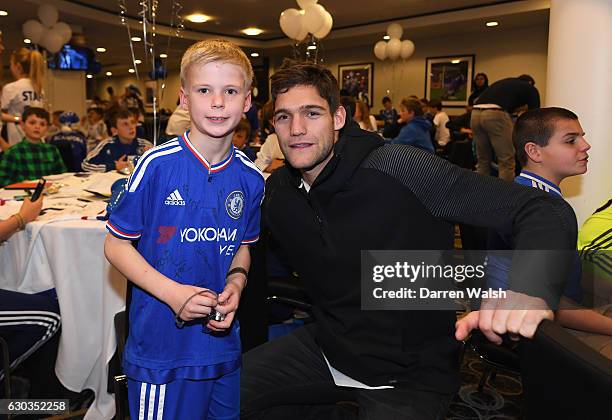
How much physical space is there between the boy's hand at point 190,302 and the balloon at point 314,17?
719 cm

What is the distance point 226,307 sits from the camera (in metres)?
1.27

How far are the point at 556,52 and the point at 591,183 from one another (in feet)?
2.33

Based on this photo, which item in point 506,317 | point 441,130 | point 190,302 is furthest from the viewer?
point 441,130

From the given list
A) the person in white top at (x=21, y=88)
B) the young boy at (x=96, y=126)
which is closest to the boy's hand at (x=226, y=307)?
the person in white top at (x=21, y=88)

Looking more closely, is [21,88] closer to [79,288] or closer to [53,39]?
[79,288]

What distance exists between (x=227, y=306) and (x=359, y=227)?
16.7 inches

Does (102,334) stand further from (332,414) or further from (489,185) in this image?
(489,185)

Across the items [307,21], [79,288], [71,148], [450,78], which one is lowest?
[79,288]

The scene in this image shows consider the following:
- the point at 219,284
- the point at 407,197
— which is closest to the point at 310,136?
the point at 407,197

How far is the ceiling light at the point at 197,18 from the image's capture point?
399 inches

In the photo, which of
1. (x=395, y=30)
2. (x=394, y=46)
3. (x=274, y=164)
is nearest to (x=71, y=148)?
(x=274, y=164)

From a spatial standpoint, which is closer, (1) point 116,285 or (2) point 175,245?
(2) point 175,245

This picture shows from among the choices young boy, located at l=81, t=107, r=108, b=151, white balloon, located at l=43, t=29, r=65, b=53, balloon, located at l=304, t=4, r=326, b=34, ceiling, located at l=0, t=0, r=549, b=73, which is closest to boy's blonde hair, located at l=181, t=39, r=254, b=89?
balloon, located at l=304, t=4, r=326, b=34

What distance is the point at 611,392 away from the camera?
542mm
